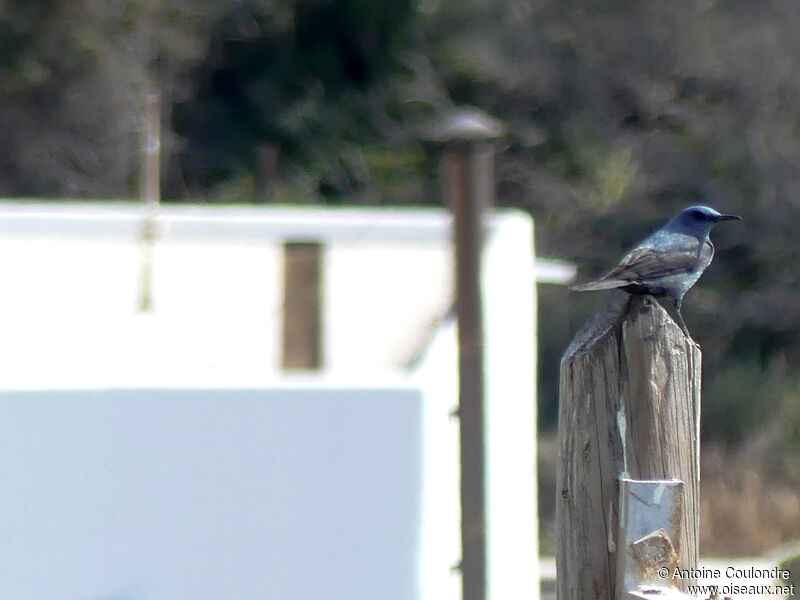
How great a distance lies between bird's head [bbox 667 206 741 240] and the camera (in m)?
3.15

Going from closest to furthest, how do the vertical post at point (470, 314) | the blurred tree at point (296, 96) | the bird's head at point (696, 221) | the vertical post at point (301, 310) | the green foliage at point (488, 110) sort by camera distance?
1. the bird's head at point (696, 221)
2. the vertical post at point (470, 314)
3. the vertical post at point (301, 310)
4. the green foliage at point (488, 110)
5. the blurred tree at point (296, 96)

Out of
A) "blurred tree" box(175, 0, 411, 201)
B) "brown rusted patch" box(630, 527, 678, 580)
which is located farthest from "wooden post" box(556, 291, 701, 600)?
"blurred tree" box(175, 0, 411, 201)

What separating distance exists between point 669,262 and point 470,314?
4.21ft

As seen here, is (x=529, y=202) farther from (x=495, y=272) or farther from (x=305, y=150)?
(x=495, y=272)

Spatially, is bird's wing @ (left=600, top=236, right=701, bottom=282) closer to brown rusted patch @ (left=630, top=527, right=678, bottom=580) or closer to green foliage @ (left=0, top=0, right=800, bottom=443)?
brown rusted patch @ (left=630, top=527, right=678, bottom=580)

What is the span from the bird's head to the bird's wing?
0.09 metres

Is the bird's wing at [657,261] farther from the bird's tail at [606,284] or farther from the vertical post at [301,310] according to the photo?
the vertical post at [301,310]

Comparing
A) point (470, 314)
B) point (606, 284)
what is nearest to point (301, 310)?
point (470, 314)

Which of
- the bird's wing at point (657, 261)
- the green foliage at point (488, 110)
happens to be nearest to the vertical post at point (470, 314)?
the bird's wing at point (657, 261)

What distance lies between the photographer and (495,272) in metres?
5.23

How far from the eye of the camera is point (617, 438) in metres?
2.12

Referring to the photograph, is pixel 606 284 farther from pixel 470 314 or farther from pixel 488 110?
pixel 488 110

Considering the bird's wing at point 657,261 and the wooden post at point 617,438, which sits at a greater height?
the bird's wing at point 657,261

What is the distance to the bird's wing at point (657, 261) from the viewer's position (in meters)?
2.59
